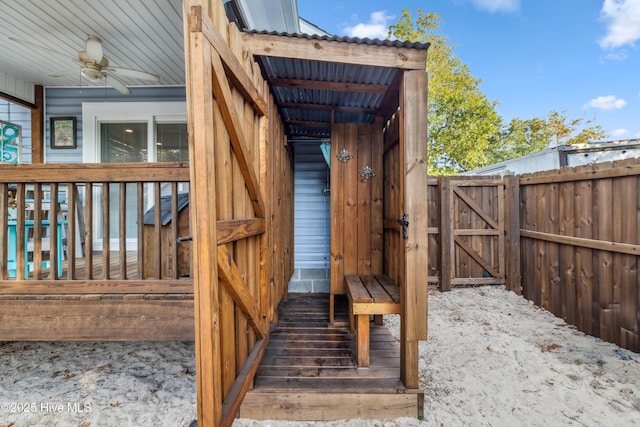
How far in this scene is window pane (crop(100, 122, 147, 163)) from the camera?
14.2ft

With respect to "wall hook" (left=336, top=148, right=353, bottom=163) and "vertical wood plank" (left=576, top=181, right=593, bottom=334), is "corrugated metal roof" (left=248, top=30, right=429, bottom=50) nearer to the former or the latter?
"wall hook" (left=336, top=148, right=353, bottom=163)

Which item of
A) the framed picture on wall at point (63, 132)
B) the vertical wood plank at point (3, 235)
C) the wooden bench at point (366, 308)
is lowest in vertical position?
the wooden bench at point (366, 308)

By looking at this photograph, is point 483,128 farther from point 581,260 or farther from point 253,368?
point 253,368

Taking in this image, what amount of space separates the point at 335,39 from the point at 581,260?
3404 mm

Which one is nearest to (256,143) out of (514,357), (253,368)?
(253,368)

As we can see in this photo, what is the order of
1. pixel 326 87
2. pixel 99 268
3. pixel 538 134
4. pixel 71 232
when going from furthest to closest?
pixel 538 134 → pixel 99 268 → pixel 326 87 → pixel 71 232

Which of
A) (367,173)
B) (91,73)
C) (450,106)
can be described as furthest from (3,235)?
(450,106)

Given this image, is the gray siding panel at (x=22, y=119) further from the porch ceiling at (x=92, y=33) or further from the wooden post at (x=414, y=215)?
the wooden post at (x=414, y=215)

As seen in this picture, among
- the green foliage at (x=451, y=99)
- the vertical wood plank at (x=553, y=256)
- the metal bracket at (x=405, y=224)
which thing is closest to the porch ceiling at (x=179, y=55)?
the metal bracket at (x=405, y=224)

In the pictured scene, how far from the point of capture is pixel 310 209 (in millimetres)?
4141

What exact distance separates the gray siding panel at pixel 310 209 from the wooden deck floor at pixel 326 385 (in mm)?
1734

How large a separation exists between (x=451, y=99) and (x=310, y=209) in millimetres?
7760

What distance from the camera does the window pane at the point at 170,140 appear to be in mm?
4371

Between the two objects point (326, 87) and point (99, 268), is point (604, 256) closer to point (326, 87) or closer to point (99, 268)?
point (326, 87)
